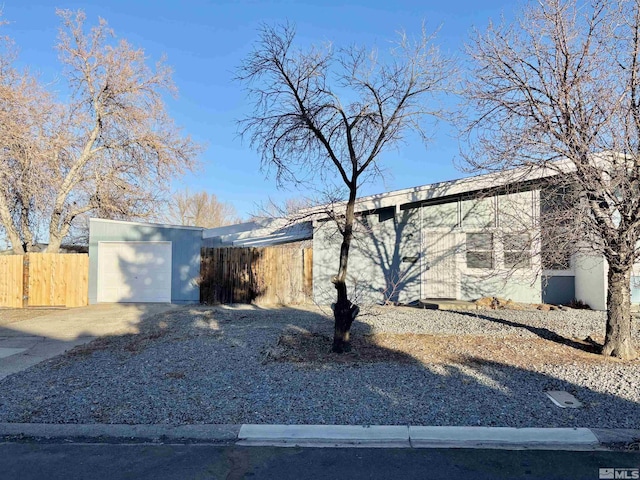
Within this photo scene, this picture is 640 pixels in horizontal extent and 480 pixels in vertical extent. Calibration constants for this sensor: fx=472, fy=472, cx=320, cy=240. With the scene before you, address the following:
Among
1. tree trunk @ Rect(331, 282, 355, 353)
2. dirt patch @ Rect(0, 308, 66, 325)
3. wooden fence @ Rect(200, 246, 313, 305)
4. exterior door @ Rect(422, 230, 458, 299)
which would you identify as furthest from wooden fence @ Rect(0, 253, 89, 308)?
tree trunk @ Rect(331, 282, 355, 353)

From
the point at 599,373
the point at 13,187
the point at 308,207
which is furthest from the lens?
the point at 13,187

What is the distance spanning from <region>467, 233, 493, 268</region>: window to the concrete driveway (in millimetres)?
9382

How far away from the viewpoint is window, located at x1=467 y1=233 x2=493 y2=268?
45.2 feet

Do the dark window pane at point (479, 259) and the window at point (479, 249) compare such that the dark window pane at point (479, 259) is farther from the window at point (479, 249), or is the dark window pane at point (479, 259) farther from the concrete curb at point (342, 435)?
the concrete curb at point (342, 435)

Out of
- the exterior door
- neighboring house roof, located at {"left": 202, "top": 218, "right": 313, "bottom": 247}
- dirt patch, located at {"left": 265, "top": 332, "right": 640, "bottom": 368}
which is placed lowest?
dirt patch, located at {"left": 265, "top": 332, "right": 640, "bottom": 368}

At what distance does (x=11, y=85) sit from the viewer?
660 inches

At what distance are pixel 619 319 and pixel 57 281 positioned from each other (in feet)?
53.3

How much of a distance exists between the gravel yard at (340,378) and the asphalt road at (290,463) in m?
0.61

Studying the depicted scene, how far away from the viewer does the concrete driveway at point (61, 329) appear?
8.66 m

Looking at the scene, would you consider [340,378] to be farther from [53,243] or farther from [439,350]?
[53,243]

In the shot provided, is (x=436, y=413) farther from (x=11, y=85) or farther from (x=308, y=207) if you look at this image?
(x=11, y=85)

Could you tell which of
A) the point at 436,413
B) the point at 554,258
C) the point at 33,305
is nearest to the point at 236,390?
the point at 436,413

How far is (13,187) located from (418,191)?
1499cm

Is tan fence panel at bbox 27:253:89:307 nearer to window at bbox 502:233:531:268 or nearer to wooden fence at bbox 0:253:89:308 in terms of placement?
wooden fence at bbox 0:253:89:308
